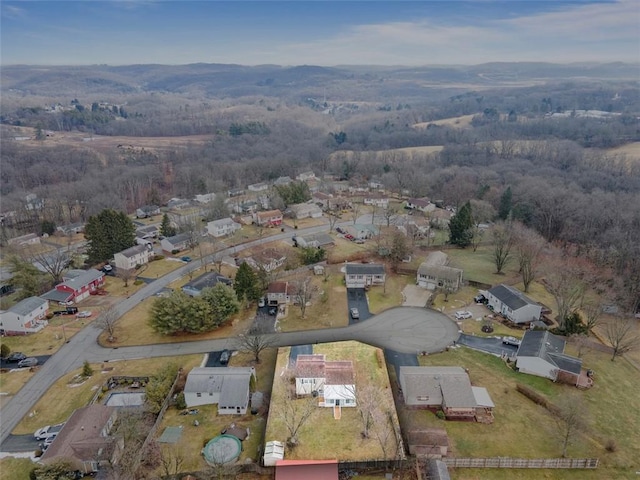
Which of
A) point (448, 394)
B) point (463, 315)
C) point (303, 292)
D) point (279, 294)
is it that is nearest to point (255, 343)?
point (303, 292)

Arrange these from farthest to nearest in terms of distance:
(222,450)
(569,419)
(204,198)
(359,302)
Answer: (204,198), (359,302), (222,450), (569,419)

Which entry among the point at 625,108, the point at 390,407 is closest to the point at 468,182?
the point at 390,407

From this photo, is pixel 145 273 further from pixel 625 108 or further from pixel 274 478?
pixel 625 108

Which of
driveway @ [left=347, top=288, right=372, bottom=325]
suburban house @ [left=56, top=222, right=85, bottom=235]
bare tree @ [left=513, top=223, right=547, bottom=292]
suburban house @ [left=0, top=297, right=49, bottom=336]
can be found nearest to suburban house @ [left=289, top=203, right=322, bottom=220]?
driveway @ [left=347, top=288, right=372, bottom=325]

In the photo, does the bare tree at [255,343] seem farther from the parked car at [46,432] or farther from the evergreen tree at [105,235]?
the evergreen tree at [105,235]

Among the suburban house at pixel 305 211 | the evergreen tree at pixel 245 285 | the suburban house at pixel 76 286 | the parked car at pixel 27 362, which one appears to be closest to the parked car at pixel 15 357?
the parked car at pixel 27 362

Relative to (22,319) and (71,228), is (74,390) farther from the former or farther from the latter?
(71,228)

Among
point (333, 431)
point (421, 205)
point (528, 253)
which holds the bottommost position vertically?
point (333, 431)
